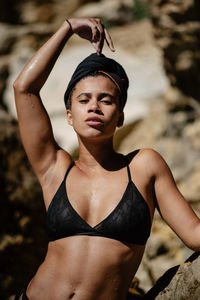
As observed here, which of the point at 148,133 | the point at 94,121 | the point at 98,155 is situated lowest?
the point at 148,133

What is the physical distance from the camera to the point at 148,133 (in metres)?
6.46

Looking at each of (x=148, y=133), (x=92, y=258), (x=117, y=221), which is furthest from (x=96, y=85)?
(x=148, y=133)

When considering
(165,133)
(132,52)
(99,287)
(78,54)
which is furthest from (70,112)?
(132,52)

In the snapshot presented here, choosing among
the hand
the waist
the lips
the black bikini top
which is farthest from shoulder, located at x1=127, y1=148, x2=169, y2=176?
the hand

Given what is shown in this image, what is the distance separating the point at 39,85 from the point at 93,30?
416mm

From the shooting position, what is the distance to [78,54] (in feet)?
29.0

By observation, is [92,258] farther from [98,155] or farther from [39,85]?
[39,85]

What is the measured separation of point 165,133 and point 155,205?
3404 millimetres

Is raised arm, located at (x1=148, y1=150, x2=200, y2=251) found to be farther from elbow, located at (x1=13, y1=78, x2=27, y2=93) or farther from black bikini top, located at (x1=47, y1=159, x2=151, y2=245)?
elbow, located at (x1=13, y1=78, x2=27, y2=93)

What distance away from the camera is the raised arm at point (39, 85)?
8.10 feet

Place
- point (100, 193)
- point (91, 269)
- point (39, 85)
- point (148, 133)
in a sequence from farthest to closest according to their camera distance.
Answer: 1. point (148, 133)
2. point (39, 85)
3. point (100, 193)
4. point (91, 269)

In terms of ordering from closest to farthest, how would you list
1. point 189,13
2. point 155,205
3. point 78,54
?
point 155,205, point 189,13, point 78,54

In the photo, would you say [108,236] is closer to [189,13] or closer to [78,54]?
[189,13]

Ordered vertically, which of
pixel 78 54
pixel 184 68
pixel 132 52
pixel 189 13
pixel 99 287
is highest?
pixel 99 287
